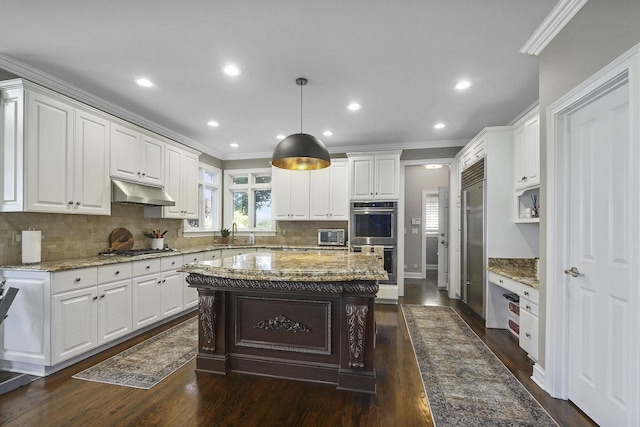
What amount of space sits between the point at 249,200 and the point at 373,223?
2.62 m

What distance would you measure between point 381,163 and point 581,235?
3.35 meters

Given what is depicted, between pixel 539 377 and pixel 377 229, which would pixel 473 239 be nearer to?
pixel 377 229

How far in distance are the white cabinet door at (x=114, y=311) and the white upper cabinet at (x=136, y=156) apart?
1304 millimetres

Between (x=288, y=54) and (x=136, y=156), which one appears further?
(x=136, y=156)

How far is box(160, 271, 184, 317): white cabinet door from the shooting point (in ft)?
12.6

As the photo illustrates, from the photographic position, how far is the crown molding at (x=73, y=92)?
9.04 ft

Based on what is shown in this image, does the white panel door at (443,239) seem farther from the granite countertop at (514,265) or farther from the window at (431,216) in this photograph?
the granite countertop at (514,265)

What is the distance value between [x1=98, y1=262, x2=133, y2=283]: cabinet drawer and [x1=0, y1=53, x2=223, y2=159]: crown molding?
5.99 feet

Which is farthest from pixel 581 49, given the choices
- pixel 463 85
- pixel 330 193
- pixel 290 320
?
pixel 330 193

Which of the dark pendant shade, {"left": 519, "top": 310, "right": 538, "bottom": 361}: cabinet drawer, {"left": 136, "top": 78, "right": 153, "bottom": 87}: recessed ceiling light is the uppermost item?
{"left": 136, "top": 78, "right": 153, "bottom": 87}: recessed ceiling light

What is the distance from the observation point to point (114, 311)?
3.16m

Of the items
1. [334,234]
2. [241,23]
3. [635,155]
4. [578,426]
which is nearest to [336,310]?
[578,426]

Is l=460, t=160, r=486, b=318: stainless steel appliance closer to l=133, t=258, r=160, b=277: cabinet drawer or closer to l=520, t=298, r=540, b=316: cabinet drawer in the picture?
l=520, t=298, r=540, b=316: cabinet drawer

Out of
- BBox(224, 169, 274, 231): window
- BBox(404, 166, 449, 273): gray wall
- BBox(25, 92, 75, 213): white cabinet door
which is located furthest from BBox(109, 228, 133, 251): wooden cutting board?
BBox(404, 166, 449, 273): gray wall
